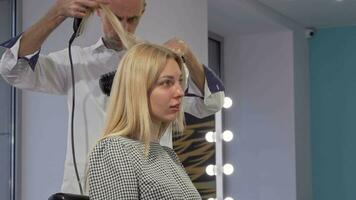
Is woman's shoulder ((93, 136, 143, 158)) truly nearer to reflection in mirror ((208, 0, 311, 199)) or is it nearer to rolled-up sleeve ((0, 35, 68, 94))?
rolled-up sleeve ((0, 35, 68, 94))

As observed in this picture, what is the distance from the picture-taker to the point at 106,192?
0.92 metres

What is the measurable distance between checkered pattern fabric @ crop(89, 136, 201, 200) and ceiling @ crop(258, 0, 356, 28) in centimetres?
343

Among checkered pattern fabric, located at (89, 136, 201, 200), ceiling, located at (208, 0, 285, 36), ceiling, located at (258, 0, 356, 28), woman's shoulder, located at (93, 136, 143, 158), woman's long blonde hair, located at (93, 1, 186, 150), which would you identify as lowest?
checkered pattern fabric, located at (89, 136, 201, 200)

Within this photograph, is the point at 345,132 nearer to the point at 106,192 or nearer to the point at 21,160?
the point at 21,160

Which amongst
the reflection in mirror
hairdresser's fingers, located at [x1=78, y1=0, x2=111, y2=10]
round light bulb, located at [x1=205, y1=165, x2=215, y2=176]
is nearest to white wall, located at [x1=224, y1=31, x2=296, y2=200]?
the reflection in mirror

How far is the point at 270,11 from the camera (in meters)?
4.48

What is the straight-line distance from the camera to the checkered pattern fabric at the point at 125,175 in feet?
3.03

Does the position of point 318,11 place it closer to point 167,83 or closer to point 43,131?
point 43,131

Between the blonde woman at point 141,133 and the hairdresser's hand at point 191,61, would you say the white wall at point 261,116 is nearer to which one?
the hairdresser's hand at point 191,61

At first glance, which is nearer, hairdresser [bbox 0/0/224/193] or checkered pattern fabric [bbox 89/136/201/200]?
checkered pattern fabric [bbox 89/136/201/200]

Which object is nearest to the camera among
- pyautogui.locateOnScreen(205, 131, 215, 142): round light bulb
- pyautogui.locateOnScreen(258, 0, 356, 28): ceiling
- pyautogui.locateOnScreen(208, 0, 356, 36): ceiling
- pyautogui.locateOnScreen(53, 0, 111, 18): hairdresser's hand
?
pyautogui.locateOnScreen(53, 0, 111, 18): hairdresser's hand

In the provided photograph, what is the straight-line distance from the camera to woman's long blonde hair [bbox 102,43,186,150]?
0.98 metres

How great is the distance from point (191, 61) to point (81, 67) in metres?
0.23

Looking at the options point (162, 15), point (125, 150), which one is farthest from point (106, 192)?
point (162, 15)
